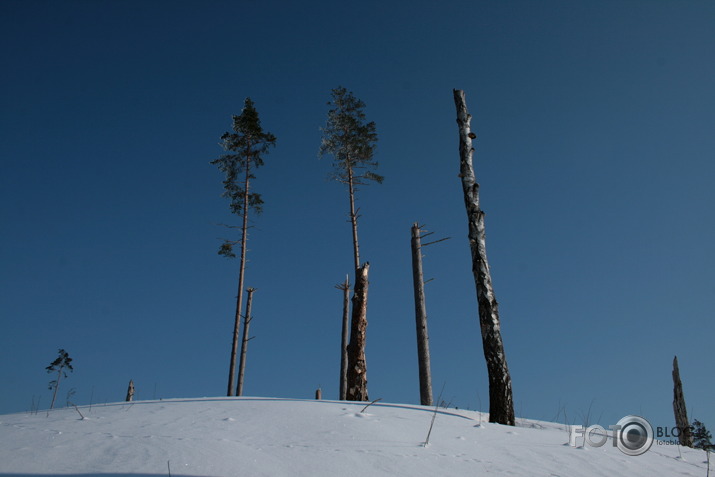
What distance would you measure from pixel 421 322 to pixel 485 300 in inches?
235

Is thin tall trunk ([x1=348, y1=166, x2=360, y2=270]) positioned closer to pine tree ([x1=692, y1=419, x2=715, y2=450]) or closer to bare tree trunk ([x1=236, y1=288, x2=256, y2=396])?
bare tree trunk ([x1=236, y1=288, x2=256, y2=396])

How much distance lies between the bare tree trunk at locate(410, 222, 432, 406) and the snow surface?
7.78 metres

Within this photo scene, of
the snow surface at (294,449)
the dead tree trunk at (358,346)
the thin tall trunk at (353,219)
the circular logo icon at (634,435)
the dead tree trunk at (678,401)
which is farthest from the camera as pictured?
the thin tall trunk at (353,219)

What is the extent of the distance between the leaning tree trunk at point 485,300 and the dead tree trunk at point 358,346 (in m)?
4.45

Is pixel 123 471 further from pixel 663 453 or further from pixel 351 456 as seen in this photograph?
pixel 663 453

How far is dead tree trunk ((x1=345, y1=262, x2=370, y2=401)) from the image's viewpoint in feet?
34.7

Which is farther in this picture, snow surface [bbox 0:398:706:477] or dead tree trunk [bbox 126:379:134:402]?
dead tree trunk [bbox 126:379:134:402]

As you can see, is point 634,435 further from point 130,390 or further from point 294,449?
point 130,390

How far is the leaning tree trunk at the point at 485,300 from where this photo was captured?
21.1 ft

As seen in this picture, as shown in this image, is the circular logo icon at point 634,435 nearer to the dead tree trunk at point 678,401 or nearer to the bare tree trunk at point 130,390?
the dead tree trunk at point 678,401

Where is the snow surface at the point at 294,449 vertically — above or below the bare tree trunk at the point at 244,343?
below

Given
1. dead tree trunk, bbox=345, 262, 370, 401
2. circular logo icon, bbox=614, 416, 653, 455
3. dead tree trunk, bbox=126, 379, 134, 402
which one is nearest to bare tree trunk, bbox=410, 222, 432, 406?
dead tree trunk, bbox=345, 262, 370, 401

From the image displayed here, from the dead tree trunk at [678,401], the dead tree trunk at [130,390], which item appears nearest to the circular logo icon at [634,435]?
the dead tree trunk at [678,401]

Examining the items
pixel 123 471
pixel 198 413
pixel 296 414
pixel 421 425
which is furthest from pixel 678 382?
pixel 123 471
